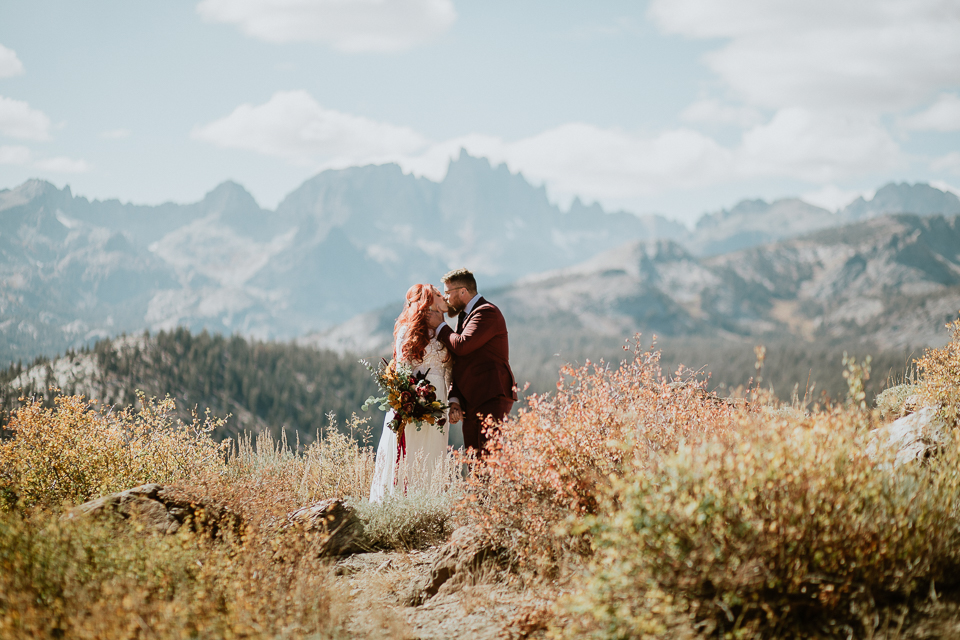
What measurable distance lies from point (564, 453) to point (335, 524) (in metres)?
2.28

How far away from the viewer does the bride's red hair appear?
6.45m

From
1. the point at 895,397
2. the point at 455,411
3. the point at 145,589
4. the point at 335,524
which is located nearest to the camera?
the point at 145,589

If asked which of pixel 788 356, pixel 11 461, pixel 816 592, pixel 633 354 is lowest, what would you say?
pixel 788 356

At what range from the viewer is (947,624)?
3.12 meters

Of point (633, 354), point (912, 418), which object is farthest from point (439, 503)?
point (912, 418)

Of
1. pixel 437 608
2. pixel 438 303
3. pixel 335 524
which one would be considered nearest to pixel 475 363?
pixel 438 303

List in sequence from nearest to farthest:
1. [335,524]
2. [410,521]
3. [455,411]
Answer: [335,524]
[410,521]
[455,411]

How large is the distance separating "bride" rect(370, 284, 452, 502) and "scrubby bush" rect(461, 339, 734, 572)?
1445 mm

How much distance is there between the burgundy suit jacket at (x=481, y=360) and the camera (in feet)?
20.7

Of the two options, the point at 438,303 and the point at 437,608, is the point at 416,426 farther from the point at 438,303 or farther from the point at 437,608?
the point at 437,608

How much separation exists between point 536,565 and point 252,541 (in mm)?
2028

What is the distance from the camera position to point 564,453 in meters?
4.51

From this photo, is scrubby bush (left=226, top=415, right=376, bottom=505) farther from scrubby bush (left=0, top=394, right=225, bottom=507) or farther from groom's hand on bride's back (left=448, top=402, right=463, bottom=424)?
groom's hand on bride's back (left=448, top=402, right=463, bottom=424)

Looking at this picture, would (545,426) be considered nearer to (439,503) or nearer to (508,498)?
(508,498)
